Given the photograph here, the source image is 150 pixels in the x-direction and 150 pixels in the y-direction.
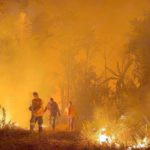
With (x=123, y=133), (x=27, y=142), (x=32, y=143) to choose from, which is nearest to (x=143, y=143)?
(x=123, y=133)

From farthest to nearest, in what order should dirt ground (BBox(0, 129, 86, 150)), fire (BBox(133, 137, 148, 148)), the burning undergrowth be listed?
the burning undergrowth, fire (BBox(133, 137, 148, 148)), dirt ground (BBox(0, 129, 86, 150))

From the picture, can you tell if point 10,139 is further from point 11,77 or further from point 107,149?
point 11,77

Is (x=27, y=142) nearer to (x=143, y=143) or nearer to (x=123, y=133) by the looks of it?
(x=143, y=143)

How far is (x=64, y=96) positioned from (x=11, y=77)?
7.15 meters

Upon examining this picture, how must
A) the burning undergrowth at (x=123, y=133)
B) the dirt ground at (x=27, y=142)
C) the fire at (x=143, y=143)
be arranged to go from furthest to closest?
the burning undergrowth at (x=123, y=133)
the fire at (x=143, y=143)
the dirt ground at (x=27, y=142)

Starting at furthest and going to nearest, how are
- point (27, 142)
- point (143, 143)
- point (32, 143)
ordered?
1. point (143, 143)
2. point (27, 142)
3. point (32, 143)

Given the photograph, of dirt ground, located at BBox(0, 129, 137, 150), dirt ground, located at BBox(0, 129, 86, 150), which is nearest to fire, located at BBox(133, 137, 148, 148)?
dirt ground, located at BBox(0, 129, 137, 150)

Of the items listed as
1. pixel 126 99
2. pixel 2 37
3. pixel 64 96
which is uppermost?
pixel 2 37

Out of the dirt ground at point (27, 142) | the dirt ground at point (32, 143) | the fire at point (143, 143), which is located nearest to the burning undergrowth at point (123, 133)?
the fire at point (143, 143)

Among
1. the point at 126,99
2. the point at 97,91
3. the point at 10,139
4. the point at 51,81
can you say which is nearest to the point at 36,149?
the point at 10,139

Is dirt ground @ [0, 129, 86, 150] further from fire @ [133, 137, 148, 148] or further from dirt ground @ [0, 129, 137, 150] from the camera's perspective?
fire @ [133, 137, 148, 148]

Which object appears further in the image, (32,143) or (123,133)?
(123,133)

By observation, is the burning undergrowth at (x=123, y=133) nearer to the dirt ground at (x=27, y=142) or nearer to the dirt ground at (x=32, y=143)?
the dirt ground at (x=32, y=143)

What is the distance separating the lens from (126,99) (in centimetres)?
2834
